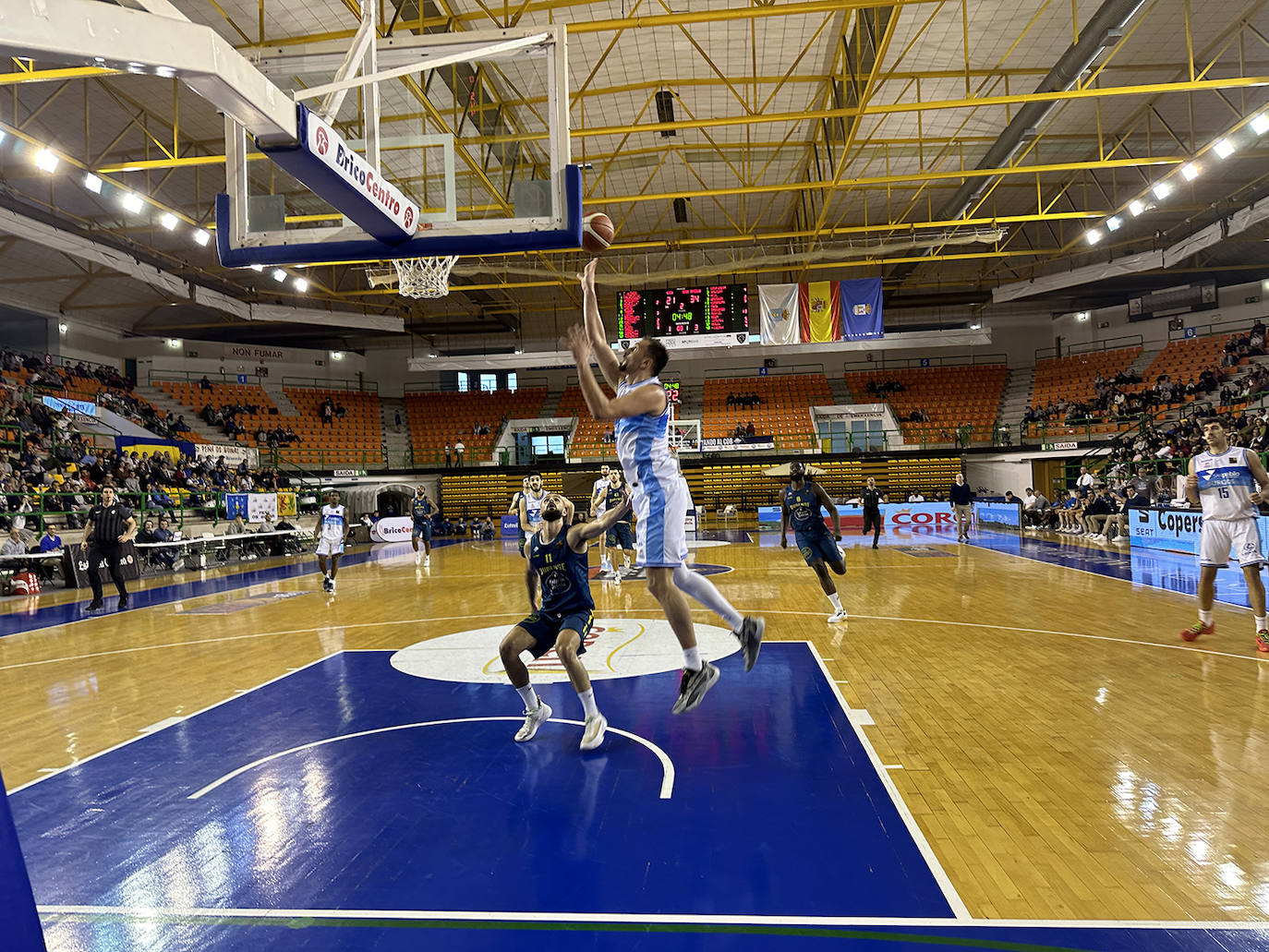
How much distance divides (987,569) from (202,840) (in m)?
13.8

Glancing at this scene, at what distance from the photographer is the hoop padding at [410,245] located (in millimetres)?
5703

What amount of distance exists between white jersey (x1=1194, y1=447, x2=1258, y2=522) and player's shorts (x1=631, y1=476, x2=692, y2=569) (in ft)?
20.4

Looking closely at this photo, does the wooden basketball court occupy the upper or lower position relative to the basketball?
lower

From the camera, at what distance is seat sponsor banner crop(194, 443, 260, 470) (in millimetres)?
25047

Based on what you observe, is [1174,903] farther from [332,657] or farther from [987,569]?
[987,569]

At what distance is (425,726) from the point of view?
569cm

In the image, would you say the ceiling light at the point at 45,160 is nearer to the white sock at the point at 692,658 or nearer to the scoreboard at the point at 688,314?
the scoreboard at the point at 688,314

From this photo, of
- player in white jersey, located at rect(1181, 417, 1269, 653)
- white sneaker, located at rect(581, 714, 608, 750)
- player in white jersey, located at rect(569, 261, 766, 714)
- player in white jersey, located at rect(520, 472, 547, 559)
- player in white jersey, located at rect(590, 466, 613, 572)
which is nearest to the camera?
player in white jersey, located at rect(569, 261, 766, 714)

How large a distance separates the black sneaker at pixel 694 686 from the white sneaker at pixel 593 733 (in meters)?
0.87

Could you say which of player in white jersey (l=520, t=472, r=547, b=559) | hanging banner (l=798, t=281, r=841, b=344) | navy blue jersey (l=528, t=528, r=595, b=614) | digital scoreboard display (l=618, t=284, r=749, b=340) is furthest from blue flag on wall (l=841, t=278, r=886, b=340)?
navy blue jersey (l=528, t=528, r=595, b=614)

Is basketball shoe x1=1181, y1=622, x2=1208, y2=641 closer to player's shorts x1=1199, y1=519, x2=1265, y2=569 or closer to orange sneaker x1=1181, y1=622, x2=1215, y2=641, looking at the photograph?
orange sneaker x1=1181, y1=622, x2=1215, y2=641

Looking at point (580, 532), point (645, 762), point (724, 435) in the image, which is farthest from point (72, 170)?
point (724, 435)

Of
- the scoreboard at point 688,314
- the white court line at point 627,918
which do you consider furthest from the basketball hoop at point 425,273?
the white court line at point 627,918

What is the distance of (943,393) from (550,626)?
33.0 meters
